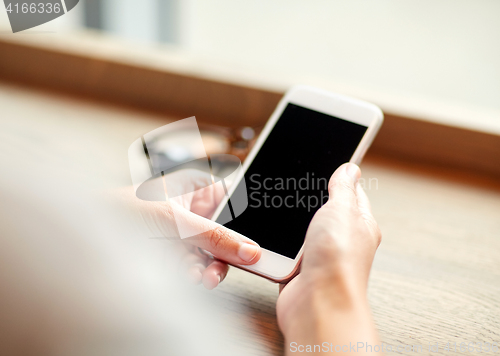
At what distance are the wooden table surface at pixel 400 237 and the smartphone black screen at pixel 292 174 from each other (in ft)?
0.18

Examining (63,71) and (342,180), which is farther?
(63,71)

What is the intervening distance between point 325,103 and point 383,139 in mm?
174

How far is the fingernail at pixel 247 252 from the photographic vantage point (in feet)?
1.20

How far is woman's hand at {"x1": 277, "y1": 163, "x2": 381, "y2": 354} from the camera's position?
10.2 inches

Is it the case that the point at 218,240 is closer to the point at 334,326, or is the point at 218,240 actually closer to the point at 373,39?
the point at 334,326

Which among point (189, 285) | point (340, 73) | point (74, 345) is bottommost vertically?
point (340, 73)

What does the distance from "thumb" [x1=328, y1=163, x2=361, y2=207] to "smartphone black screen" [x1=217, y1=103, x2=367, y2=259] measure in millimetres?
46

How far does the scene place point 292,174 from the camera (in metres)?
0.44

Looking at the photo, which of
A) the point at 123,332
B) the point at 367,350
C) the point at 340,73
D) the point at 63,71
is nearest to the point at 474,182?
the point at 367,350

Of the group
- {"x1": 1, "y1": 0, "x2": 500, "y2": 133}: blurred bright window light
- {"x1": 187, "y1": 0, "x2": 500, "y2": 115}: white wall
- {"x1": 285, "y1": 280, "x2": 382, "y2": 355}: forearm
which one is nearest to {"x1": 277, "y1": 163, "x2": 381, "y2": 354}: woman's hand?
{"x1": 285, "y1": 280, "x2": 382, "y2": 355}: forearm

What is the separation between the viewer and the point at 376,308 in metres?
0.37

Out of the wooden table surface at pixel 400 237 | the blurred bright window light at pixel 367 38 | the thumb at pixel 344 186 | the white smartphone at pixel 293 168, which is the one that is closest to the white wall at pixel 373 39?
the blurred bright window light at pixel 367 38

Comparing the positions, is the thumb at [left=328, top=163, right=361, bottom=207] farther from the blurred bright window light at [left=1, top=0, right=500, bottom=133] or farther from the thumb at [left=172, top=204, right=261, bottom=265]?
the blurred bright window light at [left=1, top=0, right=500, bottom=133]

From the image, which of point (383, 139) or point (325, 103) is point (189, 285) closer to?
point (325, 103)
